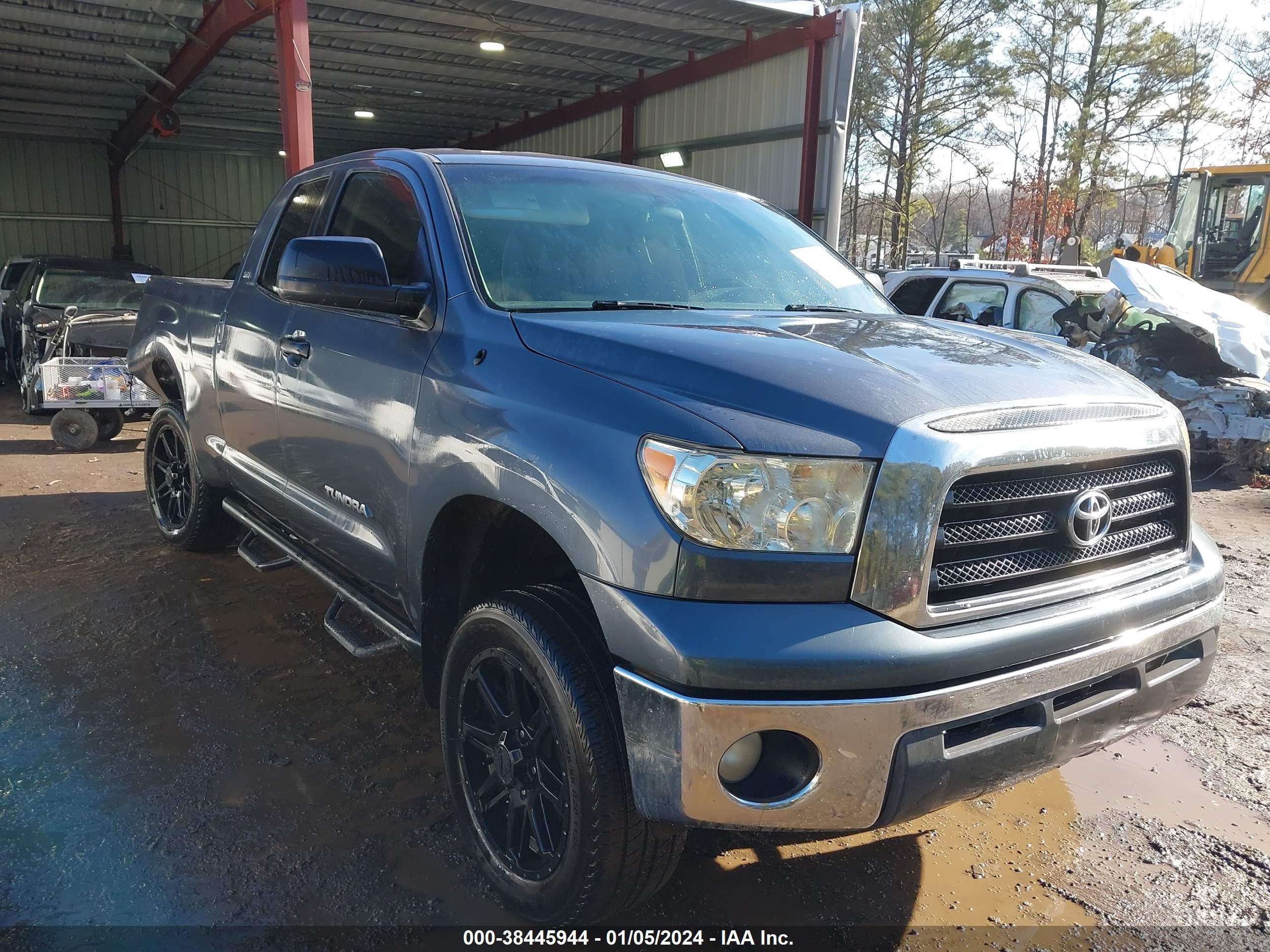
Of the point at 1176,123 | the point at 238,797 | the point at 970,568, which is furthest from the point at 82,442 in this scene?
the point at 1176,123

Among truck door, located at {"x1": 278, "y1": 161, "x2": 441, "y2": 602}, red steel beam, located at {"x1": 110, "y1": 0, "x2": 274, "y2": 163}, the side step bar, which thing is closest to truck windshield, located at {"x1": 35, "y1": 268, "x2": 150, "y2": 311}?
red steel beam, located at {"x1": 110, "y1": 0, "x2": 274, "y2": 163}

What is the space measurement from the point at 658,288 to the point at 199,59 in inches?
462

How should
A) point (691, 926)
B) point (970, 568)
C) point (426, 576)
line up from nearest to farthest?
point (970, 568)
point (691, 926)
point (426, 576)

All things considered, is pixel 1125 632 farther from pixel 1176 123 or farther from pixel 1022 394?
pixel 1176 123

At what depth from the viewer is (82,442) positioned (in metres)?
8.54

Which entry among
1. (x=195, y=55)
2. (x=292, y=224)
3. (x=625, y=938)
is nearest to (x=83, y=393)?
(x=292, y=224)

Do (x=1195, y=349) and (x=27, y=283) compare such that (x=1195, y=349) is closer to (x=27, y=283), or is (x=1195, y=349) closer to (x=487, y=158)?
(x=487, y=158)

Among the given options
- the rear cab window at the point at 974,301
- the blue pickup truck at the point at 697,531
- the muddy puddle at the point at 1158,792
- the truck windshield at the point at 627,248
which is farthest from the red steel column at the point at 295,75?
the muddy puddle at the point at 1158,792

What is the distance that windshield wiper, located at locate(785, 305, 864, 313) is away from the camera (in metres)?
3.01

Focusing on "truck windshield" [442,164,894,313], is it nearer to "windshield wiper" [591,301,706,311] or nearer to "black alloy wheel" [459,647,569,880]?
"windshield wiper" [591,301,706,311]

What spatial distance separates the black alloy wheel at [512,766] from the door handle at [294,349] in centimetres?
145

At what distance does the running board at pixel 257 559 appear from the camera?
161 inches

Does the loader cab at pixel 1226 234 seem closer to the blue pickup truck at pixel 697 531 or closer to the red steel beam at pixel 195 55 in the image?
the red steel beam at pixel 195 55

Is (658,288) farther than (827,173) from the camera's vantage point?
No
